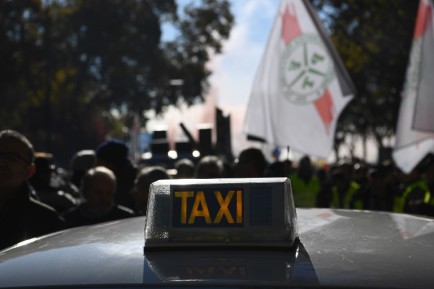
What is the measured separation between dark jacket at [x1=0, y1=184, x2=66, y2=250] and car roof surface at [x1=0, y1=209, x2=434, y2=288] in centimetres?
189

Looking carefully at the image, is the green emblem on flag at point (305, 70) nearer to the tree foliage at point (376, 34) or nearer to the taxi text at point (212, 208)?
the taxi text at point (212, 208)

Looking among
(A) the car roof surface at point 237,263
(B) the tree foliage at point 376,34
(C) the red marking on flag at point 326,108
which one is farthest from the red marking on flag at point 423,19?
(B) the tree foliage at point 376,34

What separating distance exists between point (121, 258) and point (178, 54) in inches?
2048

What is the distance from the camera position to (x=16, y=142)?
4887mm

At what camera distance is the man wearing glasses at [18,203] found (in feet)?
14.9

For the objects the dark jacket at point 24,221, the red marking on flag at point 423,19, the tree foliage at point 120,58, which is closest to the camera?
the dark jacket at point 24,221

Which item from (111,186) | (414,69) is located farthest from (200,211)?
(414,69)

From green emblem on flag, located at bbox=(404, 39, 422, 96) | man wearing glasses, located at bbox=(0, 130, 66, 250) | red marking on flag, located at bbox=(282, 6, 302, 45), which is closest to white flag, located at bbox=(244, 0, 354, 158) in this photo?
red marking on flag, located at bbox=(282, 6, 302, 45)

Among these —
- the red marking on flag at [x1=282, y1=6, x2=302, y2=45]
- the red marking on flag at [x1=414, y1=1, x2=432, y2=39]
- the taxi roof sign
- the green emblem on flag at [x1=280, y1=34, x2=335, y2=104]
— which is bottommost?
the taxi roof sign

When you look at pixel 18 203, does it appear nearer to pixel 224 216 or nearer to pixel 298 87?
pixel 224 216

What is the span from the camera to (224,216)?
2285 millimetres

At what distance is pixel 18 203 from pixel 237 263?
8.70 ft

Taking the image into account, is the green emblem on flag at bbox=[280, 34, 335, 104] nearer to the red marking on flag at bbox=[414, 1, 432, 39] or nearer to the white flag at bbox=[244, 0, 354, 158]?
the white flag at bbox=[244, 0, 354, 158]

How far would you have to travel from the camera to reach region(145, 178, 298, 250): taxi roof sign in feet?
7.43
